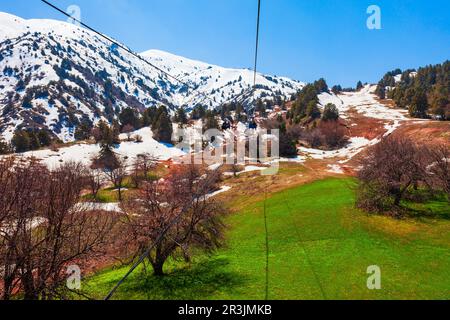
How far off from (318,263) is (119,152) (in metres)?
109

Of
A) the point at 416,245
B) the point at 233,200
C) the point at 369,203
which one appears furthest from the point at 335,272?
the point at 233,200

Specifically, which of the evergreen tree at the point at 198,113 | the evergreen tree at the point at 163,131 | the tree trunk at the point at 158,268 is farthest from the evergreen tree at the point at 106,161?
the evergreen tree at the point at 198,113

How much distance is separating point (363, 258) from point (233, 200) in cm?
3688

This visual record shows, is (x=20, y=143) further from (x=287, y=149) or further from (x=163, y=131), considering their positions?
(x=287, y=149)

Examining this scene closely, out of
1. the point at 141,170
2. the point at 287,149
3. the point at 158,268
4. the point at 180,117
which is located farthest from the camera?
the point at 180,117

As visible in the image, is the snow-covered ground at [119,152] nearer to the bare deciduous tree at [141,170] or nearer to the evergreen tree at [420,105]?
the bare deciduous tree at [141,170]

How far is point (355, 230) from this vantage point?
37188 millimetres

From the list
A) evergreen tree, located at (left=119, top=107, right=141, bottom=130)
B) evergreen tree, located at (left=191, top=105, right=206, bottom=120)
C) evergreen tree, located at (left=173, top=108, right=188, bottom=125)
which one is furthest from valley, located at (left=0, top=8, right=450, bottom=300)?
evergreen tree, located at (left=191, top=105, right=206, bottom=120)

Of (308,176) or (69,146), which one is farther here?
(69,146)

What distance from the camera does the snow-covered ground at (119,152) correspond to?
11519cm

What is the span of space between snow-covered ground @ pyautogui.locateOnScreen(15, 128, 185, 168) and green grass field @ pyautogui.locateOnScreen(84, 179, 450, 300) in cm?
8712

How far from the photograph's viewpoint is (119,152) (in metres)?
125

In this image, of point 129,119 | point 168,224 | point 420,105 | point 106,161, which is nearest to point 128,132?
point 129,119
